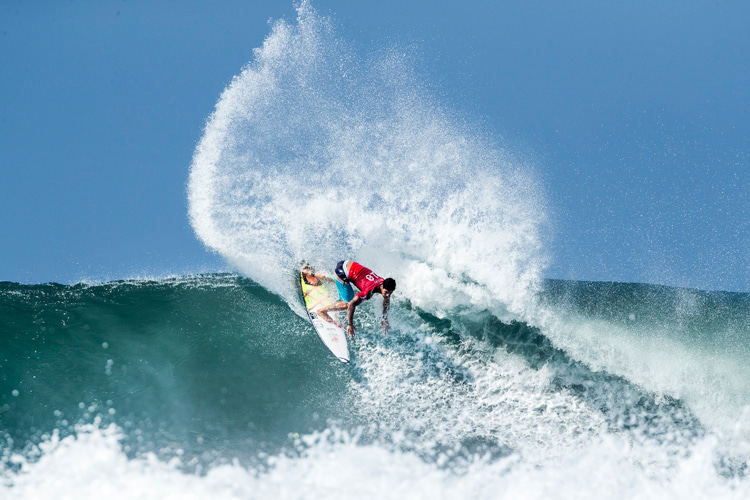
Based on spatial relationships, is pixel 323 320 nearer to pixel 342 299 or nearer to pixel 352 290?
pixel 342 299

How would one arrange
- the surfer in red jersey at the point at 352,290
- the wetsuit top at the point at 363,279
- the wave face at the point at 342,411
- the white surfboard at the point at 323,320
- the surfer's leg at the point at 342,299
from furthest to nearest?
the surfer's leg at the point at 342,299 → the white surfboard at the point at 323,320 → the wetsuit top at the point at 363,279 → the surfer in red jersey at the point at 352,290 → the wave face at the point at 342,411

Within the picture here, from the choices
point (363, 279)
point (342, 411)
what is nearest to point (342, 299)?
point (363, 279)

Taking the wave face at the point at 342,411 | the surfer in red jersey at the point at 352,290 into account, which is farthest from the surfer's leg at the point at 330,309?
the wave face at the point at 342,411

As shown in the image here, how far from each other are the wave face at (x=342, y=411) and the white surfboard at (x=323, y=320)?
33 centimetres

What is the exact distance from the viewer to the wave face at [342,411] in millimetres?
6520

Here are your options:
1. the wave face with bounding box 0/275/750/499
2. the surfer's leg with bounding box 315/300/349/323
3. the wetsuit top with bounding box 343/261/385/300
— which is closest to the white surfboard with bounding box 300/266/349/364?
the surfer's leg with bounding box 315/300/349/323

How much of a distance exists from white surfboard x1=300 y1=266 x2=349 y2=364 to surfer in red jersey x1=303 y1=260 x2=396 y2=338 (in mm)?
145

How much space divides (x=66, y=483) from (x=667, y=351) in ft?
36.1

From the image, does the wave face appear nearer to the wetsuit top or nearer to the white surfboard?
the white surfboard

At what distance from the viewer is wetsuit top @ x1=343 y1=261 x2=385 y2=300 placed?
7.59 meters

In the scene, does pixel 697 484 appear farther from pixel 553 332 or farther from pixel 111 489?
pixel 111 489

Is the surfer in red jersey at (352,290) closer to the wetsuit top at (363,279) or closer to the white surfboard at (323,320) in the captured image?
the wetsuit top at (363,279)

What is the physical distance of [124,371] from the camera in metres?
8.02

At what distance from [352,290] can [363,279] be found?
0.62 metres
